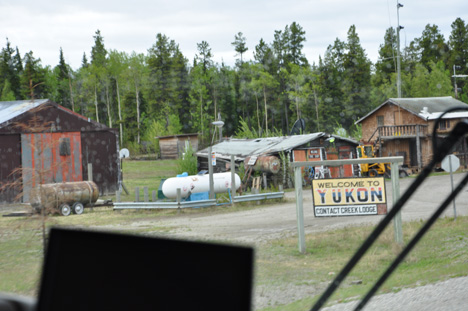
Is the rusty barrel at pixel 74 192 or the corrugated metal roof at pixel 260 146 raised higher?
the corrugated metal roof at pixel 260 146

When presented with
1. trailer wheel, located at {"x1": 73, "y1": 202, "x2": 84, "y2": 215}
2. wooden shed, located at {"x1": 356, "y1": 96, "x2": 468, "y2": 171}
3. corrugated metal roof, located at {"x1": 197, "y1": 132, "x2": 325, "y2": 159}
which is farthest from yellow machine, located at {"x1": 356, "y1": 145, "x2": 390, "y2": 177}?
trailer wheel, located at {"x1": 73, "y1": 202, "x2": 84, "y2": 215}

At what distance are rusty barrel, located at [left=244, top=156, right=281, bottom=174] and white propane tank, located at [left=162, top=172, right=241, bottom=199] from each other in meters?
6.26

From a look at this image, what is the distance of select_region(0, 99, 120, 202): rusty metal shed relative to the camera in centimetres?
2634

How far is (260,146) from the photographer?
34281 mm

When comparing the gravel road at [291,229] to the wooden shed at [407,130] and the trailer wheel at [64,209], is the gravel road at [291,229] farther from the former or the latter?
the wooden shed at [407,130]

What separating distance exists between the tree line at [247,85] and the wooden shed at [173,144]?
9.66 m

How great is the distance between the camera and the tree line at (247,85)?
72500 millimetres

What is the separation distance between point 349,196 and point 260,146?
912 inches

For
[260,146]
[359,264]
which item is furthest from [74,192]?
[260,146]

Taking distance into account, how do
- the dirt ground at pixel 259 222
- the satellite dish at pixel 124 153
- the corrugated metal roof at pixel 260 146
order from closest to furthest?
the dirt ground at pixel 259 222 < the satellite dish at pixel 124 153 < the corrugated metal roof at pixel 260 146

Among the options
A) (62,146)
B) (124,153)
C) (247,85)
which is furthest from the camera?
(247,85)

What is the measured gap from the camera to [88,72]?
88.9 meters

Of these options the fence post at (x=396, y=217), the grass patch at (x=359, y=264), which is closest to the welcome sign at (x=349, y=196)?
the fence post at (x=396, y=217)

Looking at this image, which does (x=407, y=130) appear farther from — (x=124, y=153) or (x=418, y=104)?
(x=124, y=153)
